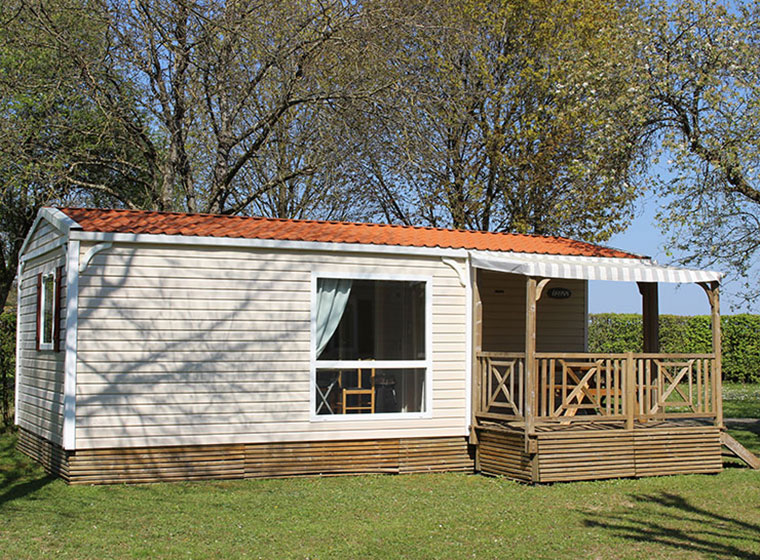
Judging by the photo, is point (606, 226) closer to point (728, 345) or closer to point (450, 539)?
point (728, 345)

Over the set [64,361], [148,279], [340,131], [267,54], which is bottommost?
A: [64,361]

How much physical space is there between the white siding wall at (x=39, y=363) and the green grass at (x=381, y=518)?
66 cm

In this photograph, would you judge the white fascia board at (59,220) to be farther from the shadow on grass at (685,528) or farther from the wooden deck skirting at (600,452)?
the shadow on grass at (685,528)

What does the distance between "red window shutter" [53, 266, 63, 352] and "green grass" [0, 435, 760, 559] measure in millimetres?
1427

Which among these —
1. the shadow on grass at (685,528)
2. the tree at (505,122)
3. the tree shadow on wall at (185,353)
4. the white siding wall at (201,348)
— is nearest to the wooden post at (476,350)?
the white siding wall at (201,348)

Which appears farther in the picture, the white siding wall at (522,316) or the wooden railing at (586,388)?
the white siding wall at (522,316)

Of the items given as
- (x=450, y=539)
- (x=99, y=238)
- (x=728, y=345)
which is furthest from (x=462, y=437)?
(x=728, y=345)

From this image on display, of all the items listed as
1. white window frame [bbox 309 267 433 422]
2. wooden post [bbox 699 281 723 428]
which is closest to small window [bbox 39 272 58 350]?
white window frame [bbox 309 267 433 422]

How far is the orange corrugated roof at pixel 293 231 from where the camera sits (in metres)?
9.11

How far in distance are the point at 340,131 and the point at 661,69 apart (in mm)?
5675

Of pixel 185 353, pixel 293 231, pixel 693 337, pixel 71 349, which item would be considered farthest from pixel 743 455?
pixel 693 337

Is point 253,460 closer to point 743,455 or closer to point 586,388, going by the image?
point 586,388

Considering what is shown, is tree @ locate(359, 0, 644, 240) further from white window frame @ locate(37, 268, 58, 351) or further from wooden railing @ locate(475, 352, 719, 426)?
white window frame @ locate(37, 268, 58, 351)

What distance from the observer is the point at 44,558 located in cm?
604
